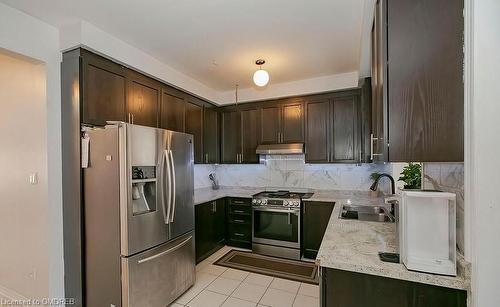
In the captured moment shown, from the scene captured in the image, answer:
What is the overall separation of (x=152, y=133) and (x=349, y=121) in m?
2.66

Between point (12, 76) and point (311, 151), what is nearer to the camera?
point (12, 76)

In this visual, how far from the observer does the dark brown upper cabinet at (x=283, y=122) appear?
12.3ft

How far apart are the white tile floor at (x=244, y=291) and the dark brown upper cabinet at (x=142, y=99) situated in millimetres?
1923

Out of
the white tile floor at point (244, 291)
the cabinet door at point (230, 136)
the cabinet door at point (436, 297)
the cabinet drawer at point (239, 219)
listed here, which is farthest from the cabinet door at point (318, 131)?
the cabinet door at point (436, 297)

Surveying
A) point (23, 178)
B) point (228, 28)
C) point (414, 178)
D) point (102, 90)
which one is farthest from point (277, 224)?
point (23, 178)

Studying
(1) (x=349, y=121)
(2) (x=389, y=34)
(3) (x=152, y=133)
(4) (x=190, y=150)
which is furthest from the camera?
(1) (x=349, y=121)

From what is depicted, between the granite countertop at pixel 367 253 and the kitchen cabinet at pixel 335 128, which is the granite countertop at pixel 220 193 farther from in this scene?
the granite countertop at pixel 367 253

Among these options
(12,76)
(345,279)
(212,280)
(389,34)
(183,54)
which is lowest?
(212,280)

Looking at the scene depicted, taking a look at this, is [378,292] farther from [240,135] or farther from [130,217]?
[240,135]

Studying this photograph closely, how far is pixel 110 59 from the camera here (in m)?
2.34

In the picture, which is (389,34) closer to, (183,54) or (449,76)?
(449,76)

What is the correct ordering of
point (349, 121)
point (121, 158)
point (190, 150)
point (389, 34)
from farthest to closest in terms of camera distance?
point (349, 121)
point (190, 150)
point (121, 158)
point (389, 34)

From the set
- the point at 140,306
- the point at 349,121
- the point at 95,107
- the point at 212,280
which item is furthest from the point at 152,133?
the point at 349,121

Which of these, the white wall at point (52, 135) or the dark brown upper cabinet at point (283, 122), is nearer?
the white wall at point (52, 135)
